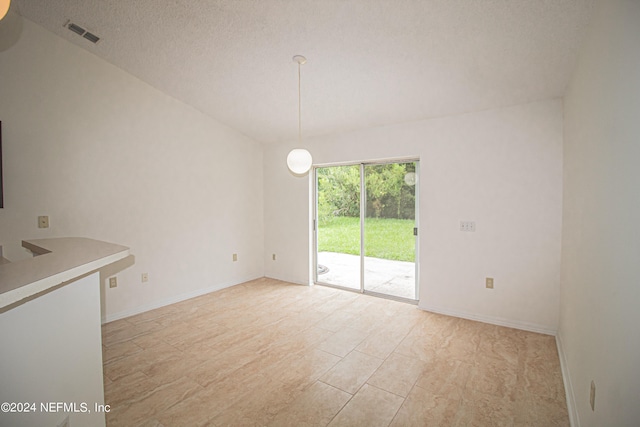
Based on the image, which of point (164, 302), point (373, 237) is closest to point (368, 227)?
point (373, 237)

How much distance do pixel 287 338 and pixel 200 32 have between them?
3096 mm

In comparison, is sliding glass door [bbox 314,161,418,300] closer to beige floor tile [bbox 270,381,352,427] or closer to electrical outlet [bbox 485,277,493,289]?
electrical outlet [bbox 485,277,493,289]

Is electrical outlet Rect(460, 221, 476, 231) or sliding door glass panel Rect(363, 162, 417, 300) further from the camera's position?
sliding door glass panel Rect(363, 162, 417, 300)

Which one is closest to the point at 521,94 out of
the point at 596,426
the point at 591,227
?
the point at 591,227

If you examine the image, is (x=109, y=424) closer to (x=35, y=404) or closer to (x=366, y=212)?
(x=35, y=404)

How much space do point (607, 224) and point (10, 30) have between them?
493cm

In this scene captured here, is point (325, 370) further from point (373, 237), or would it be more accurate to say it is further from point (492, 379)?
point (373, 237)

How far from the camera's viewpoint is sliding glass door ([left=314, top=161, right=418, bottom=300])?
13.3 ft

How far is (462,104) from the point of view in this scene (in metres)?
3.24

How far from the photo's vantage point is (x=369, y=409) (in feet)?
6.58

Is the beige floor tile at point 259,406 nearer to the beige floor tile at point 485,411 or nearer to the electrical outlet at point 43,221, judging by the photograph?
the beige floor tile at point 485,411

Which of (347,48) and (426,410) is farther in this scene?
(347,48)

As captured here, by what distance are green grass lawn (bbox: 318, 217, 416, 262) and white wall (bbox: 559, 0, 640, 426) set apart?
6.47 ft

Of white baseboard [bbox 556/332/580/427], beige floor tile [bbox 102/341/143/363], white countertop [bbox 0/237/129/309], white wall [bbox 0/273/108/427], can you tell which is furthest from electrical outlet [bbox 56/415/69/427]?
white baseboard [bbox 556/332/580/427]
